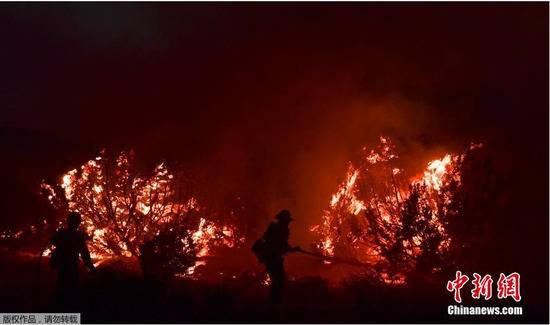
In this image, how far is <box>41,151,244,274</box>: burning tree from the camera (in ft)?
45.0

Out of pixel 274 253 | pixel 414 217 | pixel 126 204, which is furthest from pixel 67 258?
pixel 414 217

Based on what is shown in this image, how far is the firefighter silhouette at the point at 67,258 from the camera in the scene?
775cm

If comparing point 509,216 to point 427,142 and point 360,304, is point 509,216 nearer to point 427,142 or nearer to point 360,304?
point 427,142

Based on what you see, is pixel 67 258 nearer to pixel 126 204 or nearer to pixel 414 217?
pixel 126 204

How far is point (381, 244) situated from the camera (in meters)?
10.8

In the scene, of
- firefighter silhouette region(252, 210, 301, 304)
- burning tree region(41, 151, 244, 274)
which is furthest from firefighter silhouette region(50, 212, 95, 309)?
burning tree region(41, 151, 244, 274)

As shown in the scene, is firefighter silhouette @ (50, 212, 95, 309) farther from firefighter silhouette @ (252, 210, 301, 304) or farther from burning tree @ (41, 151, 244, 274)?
burning tree @ (41, 151, 244, 274)

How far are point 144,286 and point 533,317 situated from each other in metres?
7.23

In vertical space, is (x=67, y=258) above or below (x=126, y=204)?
below

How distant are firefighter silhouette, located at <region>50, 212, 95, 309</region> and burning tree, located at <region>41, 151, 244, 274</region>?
512cm

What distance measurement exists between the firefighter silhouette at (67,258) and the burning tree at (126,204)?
16.8 feet

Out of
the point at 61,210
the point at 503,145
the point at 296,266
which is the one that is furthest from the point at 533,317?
the point at 61,210

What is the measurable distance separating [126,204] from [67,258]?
20.0ft

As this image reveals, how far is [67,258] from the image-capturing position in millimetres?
7762
